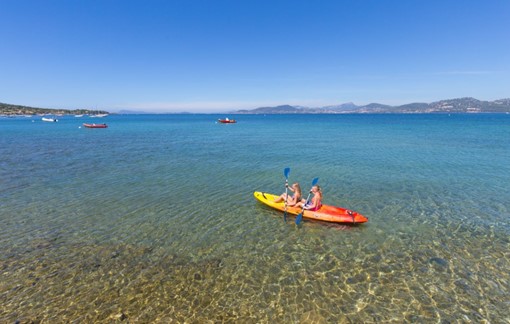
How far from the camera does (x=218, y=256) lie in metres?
11.0

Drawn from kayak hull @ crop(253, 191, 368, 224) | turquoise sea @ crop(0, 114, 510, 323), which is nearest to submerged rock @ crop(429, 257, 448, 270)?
turquoise sea @ crop(0, 114, 510, 323)

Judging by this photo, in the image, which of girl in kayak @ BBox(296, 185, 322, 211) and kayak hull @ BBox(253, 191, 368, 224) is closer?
kayak hull @ BBox(253, 191, 368, 224)

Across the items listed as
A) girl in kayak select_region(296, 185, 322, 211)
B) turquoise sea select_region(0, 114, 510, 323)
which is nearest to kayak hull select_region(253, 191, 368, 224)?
girl in kayak select_region(296, 185, 322, 211)

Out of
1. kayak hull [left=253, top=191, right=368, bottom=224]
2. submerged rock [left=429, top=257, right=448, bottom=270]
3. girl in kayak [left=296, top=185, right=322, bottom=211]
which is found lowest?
submerged rock [left=429, top=257, right=448, bottom=270]

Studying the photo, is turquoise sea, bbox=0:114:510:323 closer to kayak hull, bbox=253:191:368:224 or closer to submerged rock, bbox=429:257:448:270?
submerged rock, bbox=429:257:448:270

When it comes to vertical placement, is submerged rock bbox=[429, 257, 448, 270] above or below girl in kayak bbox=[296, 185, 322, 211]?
below

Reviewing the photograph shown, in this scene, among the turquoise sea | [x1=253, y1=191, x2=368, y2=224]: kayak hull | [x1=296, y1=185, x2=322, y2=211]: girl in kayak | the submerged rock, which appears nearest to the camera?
the turquoise sea

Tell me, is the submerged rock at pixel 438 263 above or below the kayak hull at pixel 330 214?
below

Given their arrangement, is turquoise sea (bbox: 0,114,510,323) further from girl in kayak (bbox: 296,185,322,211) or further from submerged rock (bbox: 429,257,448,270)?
girl in kayak (bbox: 296,185,322,211)

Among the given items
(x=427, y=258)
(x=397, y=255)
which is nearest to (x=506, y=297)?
(x=427, y=258)

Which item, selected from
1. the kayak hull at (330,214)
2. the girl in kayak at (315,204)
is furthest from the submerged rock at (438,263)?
the girl in kayak at (315,204)

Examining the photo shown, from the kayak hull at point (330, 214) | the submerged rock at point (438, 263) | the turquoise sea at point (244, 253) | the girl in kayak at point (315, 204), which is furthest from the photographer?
the girl in kayak at point (315, 204)

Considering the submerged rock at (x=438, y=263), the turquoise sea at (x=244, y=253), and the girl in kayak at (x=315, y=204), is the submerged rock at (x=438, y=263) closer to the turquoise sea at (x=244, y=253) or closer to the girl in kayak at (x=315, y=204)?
the turquoise sea at (x=244, y=253)

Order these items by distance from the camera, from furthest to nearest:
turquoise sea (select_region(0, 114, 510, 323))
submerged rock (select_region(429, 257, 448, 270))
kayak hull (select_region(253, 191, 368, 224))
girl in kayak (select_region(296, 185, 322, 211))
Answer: girl in kayak (select_region(296, 185, 322, 211)) → kayak hull (select_region(253, 191, 368, 224)) → submerged rock (select_region(429, 257, 448, 270)) → turquoise sea (select_region(0, 114, 510, 323))
